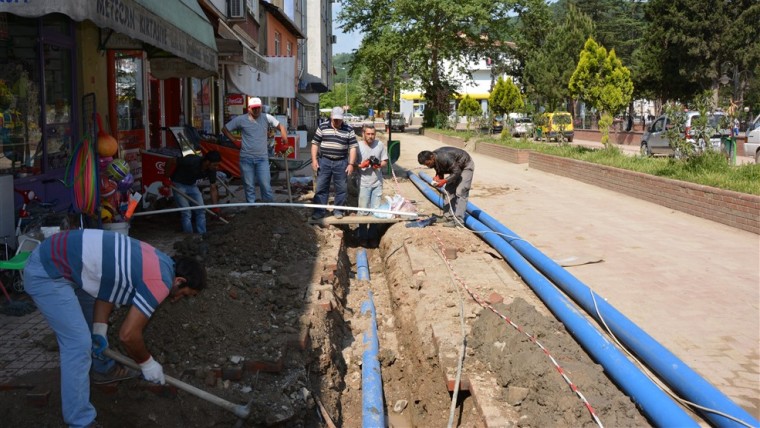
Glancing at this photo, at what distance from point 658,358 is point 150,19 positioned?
5405mm

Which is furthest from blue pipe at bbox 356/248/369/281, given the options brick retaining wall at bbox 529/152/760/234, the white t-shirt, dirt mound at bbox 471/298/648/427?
brick retaining wall at bbox 529/152/760/234

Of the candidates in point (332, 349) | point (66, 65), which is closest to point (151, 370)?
point (332, 349)

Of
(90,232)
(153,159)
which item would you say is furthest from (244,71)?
(90,232)

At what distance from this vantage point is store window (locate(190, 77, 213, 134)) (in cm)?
1653

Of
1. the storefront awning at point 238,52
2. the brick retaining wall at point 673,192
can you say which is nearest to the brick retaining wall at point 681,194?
the brick retaining wall at point 673,192

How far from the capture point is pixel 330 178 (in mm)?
10172

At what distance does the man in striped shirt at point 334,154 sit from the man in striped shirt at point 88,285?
6203mm

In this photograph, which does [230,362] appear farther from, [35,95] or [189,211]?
[189,211]

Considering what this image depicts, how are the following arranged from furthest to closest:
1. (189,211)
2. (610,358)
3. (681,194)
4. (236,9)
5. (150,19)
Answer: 1. (236,9)
2. (681,194)
3. (189,211)
4. (150,19)
5. (610,358)

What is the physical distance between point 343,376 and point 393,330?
1450mm

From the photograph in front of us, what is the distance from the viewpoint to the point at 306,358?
5.37 metres

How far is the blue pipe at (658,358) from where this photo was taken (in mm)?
4164

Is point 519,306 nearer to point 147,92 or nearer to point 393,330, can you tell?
point 393,330

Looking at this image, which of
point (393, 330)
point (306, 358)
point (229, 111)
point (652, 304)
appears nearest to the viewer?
point (306, 358)
